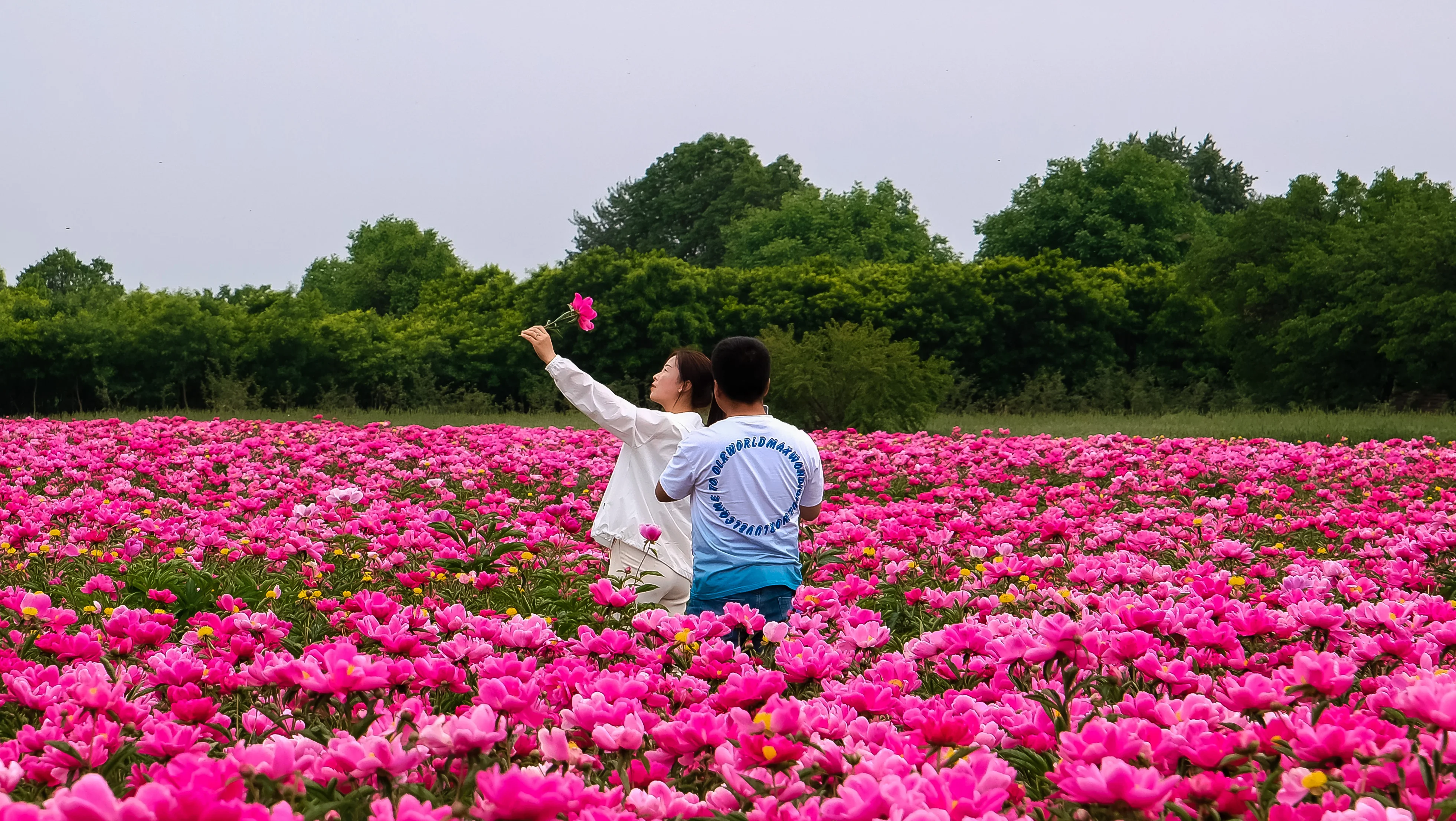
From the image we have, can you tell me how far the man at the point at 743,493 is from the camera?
3.98m

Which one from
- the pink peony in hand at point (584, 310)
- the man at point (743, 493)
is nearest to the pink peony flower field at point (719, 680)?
the man at point (743, 493)

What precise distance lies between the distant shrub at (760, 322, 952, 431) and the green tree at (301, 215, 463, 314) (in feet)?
130

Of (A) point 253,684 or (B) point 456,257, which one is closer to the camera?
(A) point 253,684

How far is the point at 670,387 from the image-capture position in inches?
189

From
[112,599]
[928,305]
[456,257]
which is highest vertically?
[456,257]

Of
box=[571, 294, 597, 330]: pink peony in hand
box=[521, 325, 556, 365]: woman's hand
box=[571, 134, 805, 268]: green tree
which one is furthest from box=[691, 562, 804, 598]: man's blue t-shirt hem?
box=[571, 134, 805, 268]: green tree

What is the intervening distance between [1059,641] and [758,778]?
75 centimetres

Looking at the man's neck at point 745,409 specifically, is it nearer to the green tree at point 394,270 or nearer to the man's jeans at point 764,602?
the man's jeans at point 764,602

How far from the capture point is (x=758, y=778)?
1.85 m

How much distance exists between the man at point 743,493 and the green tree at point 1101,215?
137 ft

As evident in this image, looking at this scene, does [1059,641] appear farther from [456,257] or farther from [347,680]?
[456,257]

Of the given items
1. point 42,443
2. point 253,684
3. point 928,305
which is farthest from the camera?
point 928,305

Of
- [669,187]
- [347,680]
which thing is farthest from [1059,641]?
[669,187]

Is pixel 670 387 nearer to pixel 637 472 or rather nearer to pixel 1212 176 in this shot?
pixel 637 472
